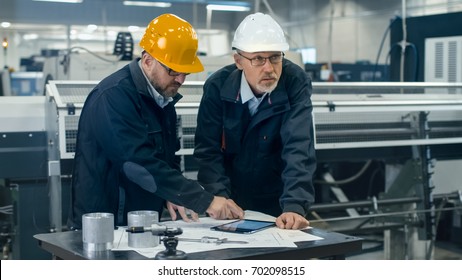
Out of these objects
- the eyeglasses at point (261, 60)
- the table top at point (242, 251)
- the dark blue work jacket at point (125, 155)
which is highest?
the eyeglasses at point (261, 60)

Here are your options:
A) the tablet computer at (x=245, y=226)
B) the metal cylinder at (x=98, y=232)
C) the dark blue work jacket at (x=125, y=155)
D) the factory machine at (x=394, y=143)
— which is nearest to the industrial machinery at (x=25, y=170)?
the factory machine at (x=394, y=143)

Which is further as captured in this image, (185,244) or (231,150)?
(231,150)

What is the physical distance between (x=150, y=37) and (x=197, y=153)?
47 centimetres

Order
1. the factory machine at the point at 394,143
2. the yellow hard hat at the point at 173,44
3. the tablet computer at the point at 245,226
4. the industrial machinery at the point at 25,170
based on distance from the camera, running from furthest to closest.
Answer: the factory machine at the point at 394,143 < the industrial machinery at the point at 25,170 < the yellow hard hat at the point at 173,44 < the tablet computer at the point at 245,226

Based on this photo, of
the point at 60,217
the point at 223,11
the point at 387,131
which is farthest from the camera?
the point at 223,11

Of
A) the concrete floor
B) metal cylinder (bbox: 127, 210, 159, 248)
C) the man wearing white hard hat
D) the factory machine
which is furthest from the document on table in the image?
the concrete floor

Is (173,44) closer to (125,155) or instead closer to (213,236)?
(125,155)

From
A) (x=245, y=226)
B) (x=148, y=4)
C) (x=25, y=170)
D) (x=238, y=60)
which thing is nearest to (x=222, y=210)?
(x=245, y=226)

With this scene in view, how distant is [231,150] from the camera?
246cm

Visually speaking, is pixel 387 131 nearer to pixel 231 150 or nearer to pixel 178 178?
pixel 231 150

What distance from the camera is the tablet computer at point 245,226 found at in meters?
1.97

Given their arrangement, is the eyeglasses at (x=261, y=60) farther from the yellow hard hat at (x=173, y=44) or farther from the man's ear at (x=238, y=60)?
the yellow hard hat at (x=173, y=44)

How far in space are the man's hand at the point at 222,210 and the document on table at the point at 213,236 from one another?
0.08 ft

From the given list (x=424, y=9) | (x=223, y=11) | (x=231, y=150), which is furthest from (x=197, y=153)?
(x=223, y=11)
